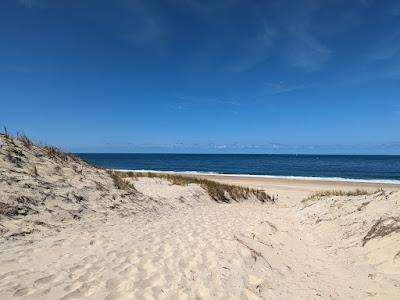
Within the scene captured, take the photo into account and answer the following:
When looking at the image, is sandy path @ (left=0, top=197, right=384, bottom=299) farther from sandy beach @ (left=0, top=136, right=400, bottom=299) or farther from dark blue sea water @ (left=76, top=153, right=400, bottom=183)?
dark blue sea water @ (left=76, top=153, right=400, bottom=183)

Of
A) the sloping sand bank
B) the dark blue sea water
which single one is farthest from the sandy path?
the dark blue sea water

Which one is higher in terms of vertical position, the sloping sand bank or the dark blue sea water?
the sloping sand bank

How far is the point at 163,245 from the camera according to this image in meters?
6.66

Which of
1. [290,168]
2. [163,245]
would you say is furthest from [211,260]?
[290,168]

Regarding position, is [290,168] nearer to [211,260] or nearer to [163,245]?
[163,245]

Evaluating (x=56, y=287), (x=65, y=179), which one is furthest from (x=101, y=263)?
(x=65, y=179)

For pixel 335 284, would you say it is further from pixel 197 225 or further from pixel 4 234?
pixel 4 234

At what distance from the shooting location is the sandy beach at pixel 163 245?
4695mm

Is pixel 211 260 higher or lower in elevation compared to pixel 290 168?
higher

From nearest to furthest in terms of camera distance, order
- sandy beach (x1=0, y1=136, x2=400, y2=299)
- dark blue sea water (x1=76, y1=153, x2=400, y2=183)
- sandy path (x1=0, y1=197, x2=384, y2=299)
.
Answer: sandy path (x1=0, y1=197, x2=384, y2=299) < sandy beach (x1=0, y1=136, x2=400, y2=299) < dark blue sea water (x1=76, y1=153, x2=400, y2=183)

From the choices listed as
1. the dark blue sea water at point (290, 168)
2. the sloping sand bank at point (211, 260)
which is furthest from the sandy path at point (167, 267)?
the dark blue sea water at point (290, 168)

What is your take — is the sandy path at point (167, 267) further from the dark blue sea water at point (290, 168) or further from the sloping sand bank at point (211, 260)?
the dark blue sea water at point (290, 168)

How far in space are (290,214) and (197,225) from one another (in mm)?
4914

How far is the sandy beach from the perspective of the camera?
4.70 meters
